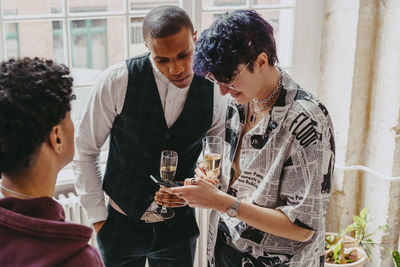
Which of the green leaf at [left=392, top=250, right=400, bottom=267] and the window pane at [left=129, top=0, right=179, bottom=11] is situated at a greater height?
the window pane at [left=129, top=0, right=179, bottom=11]

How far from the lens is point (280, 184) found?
5.54ft

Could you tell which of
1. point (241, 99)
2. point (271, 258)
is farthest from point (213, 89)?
point (271, 258)

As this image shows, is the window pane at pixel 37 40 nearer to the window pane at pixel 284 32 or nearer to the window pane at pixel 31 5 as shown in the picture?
the window pane at pixel 31 5

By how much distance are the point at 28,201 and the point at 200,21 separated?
1966 mm

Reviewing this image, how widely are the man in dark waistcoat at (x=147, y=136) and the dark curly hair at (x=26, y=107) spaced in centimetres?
76

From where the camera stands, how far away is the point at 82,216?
262 cm

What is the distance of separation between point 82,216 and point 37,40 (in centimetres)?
307

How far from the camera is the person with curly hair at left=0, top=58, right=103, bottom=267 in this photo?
3.39 ft

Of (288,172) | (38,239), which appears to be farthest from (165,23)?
(38,239)

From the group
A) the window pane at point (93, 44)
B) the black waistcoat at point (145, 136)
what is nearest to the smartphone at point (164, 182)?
the black waistcoat at point (145, 136)

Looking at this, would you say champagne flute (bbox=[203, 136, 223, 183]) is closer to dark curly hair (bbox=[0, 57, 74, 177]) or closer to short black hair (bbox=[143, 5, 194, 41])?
short black hair (bbox=[143, 5, 194, 41])

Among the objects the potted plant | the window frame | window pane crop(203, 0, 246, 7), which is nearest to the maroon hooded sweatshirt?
the window frame

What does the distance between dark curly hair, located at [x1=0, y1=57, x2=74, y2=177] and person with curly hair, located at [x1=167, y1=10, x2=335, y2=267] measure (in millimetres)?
628

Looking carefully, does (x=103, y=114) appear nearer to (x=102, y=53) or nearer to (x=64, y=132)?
(x=64, y=132)
